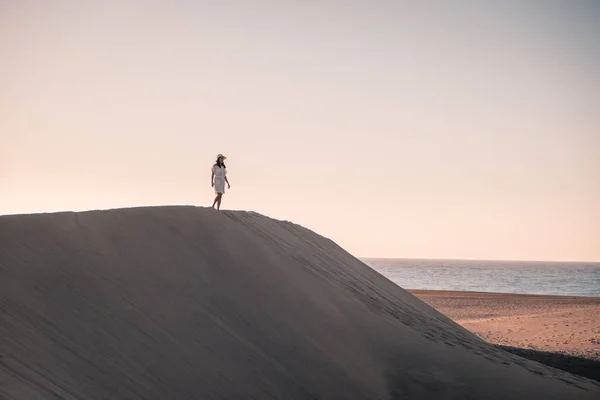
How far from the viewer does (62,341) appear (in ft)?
22.4

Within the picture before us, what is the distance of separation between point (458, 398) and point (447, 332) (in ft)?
13.0

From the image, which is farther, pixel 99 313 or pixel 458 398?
pixel 458 398

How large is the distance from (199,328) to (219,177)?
5.57m

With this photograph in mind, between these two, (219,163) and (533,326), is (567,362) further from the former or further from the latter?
(219,163)

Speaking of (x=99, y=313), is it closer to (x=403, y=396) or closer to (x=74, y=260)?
(x=74, y=260)

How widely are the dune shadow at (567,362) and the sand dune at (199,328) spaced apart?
259 cm

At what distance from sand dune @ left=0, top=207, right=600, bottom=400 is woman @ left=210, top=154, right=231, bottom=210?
1316 millimetres

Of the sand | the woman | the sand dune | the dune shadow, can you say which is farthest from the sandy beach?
the woman

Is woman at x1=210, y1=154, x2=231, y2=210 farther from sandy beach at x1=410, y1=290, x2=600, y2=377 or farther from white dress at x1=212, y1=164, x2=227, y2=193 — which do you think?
sandy beach at x1=410, y1=290, x2=600, y2=377

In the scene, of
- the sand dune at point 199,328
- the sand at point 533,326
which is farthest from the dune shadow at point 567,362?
the sand dune at point 199,328

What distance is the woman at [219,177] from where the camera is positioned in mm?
13391

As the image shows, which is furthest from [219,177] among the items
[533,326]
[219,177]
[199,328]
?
[533,326]

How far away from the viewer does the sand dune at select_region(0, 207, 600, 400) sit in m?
6.80

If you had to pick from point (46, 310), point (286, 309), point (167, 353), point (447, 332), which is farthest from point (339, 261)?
point (46, 310)
